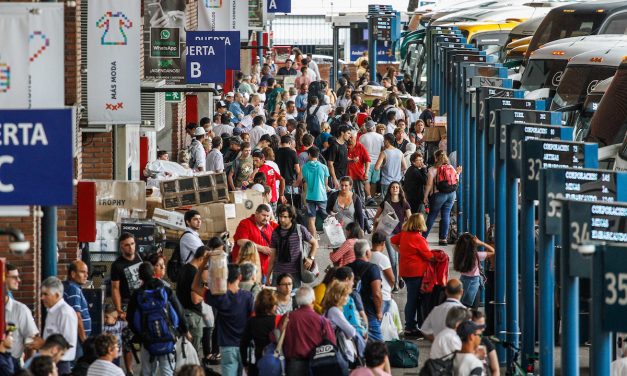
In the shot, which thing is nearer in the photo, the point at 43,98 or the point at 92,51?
the point at 43,98

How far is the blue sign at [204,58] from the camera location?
27328 millimetres

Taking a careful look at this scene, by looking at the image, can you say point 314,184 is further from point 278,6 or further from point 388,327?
point 278,6

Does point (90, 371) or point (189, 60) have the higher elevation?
point (189, 60)

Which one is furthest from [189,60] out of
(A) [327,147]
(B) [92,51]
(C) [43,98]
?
(C) [43,98]

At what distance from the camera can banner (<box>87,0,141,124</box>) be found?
2091 cm

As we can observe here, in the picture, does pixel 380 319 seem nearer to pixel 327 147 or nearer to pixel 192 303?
pixel 192 303

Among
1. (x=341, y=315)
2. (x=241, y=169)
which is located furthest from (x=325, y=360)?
(x=241, y=169)

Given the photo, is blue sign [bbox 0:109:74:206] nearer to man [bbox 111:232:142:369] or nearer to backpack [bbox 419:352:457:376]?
backpack [bbox 419:352:457:376]

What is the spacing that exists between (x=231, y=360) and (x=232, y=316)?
405 millimetres

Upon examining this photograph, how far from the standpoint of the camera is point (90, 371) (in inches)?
522

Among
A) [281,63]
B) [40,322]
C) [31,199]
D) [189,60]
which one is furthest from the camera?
[281,63]

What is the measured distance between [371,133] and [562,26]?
966 centimetres

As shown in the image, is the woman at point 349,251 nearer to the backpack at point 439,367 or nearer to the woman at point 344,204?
the backpack at point 439,367

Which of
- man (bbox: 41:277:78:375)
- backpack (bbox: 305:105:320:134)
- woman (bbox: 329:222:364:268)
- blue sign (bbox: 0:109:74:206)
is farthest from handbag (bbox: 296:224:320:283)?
backpack (bbox: 305:105:320:134)
